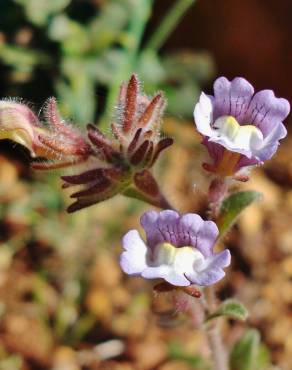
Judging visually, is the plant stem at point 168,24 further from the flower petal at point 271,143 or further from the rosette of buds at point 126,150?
the flower petal at point 271,143

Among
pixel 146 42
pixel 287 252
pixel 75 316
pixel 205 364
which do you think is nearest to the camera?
pixel 205 364

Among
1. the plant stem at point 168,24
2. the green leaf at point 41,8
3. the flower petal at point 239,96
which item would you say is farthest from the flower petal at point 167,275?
the plant stem at point 168,24

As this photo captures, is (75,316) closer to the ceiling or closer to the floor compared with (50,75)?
closer to the floor

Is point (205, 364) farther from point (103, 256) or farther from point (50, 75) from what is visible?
point (50, 75)

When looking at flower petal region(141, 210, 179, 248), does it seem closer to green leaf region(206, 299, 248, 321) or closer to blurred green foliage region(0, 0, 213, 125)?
green leaf region(206, 299, 248, 321)

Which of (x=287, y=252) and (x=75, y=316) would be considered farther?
(x=287, y=252)

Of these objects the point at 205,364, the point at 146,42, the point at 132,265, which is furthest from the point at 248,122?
the point at 146,42

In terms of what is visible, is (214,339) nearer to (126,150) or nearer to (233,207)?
(233,207)

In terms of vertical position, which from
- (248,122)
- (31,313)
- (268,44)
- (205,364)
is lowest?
(31,313)
